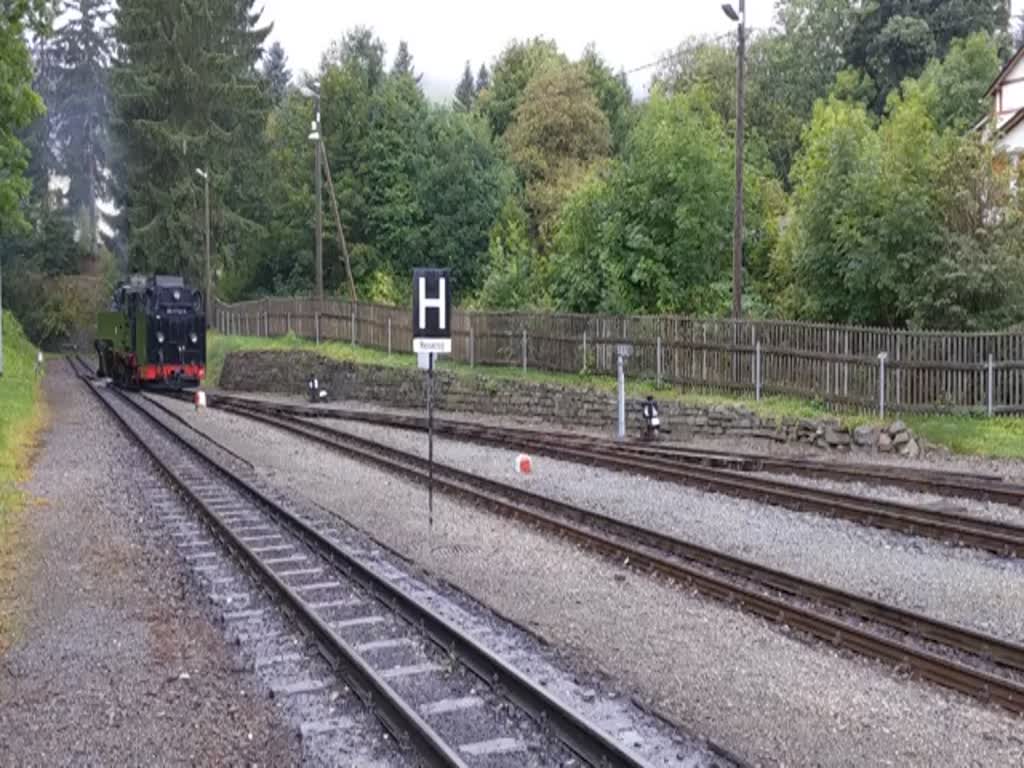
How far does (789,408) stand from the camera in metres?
21.5

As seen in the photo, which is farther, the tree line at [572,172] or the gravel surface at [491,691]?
the tree line at [572,172]

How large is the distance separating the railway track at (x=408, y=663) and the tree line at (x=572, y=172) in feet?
36.6

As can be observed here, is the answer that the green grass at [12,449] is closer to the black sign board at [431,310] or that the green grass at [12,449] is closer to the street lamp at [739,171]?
the black sign board at [431,310]

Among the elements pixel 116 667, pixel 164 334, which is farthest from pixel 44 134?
pixel 116 667

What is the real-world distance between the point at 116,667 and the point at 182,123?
154 feet

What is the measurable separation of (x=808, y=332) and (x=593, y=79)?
3938 cm

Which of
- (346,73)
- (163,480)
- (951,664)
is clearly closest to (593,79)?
(346,73)

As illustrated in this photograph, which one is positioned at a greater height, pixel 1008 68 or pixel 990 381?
pixel 1008 68

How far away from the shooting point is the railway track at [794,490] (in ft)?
39.8

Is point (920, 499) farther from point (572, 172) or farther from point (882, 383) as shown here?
point (572, 172)

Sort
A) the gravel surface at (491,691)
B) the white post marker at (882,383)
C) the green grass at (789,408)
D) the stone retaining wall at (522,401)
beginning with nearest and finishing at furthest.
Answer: the gravel surface at (491,691) → the green grass at (789,408) → the stone retaining wall at (522,401) → the white post marker at (882,383)

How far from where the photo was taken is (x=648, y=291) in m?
29.2

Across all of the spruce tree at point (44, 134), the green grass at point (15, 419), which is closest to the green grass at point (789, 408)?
the green grass at point (15, 419)

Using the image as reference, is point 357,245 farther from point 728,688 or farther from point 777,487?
point 728,688
